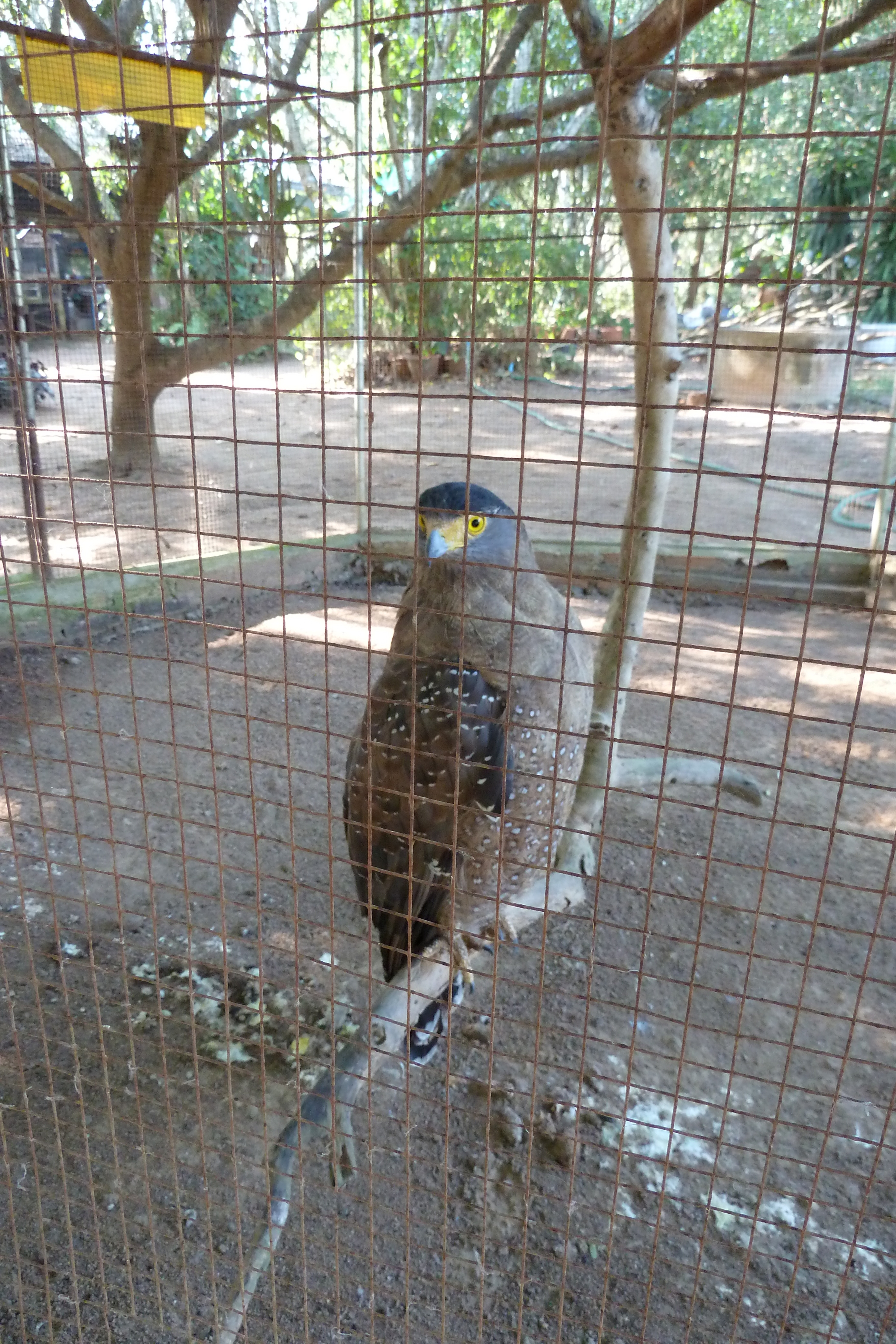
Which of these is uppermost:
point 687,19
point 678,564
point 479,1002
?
point 687,19

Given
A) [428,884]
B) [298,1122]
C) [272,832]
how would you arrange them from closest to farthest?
[298,1122]
[428,884]
[272,832]

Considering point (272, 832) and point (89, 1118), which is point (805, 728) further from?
point (89, 1118)

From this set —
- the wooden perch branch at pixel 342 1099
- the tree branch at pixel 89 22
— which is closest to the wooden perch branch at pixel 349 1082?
the wooden perch branch at pixel 342 1099

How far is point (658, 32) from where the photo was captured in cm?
211

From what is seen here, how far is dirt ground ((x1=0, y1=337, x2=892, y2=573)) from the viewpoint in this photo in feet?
25.3

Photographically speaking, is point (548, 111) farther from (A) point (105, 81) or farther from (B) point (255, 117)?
(A) point (105, 81)

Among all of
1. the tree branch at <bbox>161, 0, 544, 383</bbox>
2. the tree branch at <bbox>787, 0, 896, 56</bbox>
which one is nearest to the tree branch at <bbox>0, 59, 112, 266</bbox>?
the tree branch at <bbox>161, 0, 544, 383</bbox>

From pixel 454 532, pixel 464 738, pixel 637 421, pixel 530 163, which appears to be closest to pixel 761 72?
pixel 637 421

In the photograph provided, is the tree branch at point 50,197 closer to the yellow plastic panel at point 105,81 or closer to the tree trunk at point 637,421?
the yellow plastic panel at point 105,81

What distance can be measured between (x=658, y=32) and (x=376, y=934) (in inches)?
113

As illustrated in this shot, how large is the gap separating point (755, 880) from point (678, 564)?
4.12m

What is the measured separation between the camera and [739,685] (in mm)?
5684

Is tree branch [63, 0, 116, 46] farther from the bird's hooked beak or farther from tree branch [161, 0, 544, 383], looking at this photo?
the bird's hooked beak

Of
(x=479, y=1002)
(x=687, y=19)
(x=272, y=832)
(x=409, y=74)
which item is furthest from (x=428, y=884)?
(x=409, y=74)
